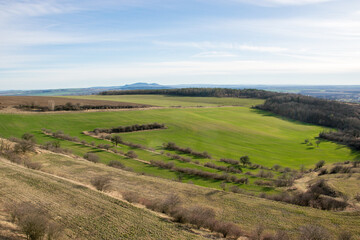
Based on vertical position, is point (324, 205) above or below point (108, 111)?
below

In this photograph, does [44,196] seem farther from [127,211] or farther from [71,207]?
[127,211]

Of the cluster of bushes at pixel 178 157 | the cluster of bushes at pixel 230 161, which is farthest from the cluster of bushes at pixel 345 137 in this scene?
the cluster of bushes at pixel 178 157

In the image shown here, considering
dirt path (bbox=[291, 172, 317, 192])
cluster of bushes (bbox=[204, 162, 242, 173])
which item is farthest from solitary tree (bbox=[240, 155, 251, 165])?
dirt path (bbox=[291, 172, 317, 192])

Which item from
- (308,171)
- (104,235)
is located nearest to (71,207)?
(104,235)

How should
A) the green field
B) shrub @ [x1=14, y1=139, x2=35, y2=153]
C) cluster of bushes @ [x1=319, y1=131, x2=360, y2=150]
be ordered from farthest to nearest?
cluster of bushes @ [x1=319, y1=131, x2=360, y2=150] → the green field → shrub @ [x1=14, y1=139, x2=35, y2=153]

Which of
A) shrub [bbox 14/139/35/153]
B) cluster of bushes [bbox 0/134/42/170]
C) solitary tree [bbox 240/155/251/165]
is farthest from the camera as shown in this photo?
solitary tree [bbox 240/155/251/165]

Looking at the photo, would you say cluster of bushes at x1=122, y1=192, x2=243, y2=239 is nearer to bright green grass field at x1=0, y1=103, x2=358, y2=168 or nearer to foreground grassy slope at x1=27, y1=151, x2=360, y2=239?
foreground grassy slope at x1=27, y1=151, x2=360, y2=239

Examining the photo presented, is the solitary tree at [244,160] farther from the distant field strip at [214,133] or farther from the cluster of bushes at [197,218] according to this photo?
the cluster of bushes at [197,218]
